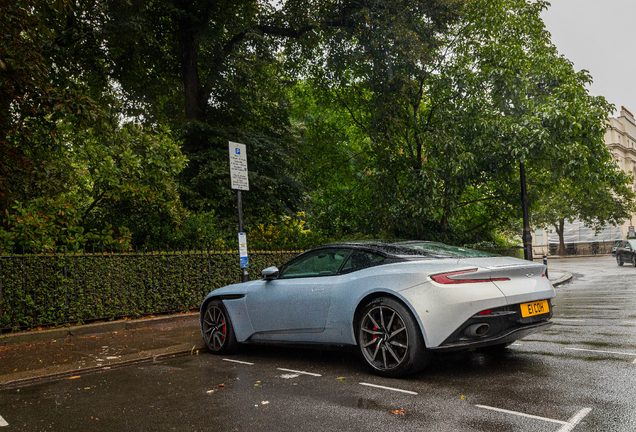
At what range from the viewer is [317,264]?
5.80m

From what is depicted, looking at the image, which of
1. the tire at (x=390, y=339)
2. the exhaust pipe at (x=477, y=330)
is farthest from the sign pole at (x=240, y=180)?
the exhaust pipe at (x=477, y=330)

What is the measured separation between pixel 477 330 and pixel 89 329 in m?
6.52

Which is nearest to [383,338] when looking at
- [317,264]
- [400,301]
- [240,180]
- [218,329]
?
[400,301]

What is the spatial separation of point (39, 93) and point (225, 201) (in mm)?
5994

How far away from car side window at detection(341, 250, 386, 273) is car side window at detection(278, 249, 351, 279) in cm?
9

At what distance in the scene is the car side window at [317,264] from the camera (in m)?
5.59

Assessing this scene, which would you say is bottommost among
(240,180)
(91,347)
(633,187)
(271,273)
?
(91,347)

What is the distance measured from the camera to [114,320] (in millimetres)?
8906

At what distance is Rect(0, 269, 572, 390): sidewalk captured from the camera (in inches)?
228

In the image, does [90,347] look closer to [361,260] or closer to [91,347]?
[91,347]

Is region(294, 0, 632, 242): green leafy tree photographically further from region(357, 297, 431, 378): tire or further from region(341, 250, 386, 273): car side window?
region(357, 297, 431, 378): tire

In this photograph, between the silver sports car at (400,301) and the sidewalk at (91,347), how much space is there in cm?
171

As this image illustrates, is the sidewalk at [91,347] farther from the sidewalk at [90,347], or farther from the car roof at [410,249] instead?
the car roof at [410,249]

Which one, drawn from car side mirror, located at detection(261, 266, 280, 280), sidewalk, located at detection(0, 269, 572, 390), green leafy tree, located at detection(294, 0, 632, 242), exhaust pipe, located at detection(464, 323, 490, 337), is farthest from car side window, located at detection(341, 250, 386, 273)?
green leafy tree, located at detection(294, 0, 632, 242)
